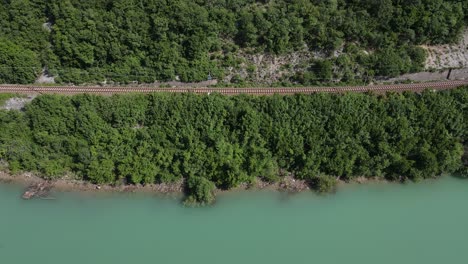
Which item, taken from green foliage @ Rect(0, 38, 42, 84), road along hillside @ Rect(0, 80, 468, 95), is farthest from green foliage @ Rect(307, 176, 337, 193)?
green foliage @ Rect(0, 38, 42, 84)

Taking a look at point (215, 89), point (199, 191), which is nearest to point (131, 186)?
point (199, 191)

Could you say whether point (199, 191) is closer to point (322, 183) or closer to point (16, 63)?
point (322, 183)

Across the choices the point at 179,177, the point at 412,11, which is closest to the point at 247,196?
the point at 179,177

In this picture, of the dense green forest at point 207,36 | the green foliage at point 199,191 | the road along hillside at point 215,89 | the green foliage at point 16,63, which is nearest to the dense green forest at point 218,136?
the green foliage at point 199,191

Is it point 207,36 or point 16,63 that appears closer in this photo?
point 16,63

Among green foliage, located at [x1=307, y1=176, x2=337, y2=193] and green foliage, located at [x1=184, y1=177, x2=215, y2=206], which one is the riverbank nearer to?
green foliage, located at [x1=307, y1=176, x2=337, y2=193]

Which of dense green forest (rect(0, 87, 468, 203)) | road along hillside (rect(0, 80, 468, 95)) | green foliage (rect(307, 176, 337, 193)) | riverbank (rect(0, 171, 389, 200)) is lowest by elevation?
riverbank (rect(0, 171, 389, 200))

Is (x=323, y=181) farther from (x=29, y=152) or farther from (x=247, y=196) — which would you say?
(x=29, y=152)
